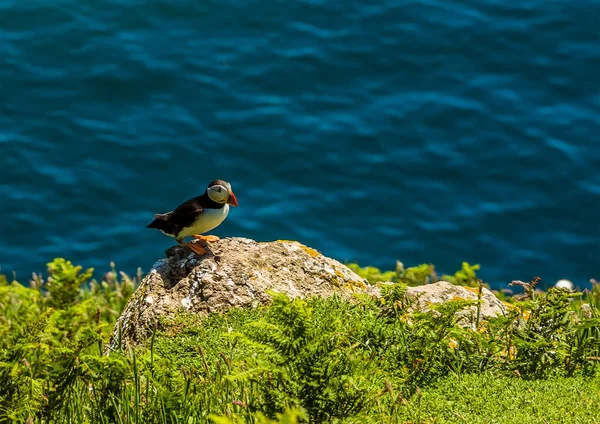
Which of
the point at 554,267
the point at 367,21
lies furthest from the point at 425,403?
the point at 367,21

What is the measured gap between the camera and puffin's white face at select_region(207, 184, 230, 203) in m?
7.75

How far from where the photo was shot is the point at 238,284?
7.28 metres

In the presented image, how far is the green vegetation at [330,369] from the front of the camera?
5340 mm

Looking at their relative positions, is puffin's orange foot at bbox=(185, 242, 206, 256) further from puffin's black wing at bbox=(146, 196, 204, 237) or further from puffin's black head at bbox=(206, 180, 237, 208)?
puffin's black head at bbox=(206, 180, 237, 208)

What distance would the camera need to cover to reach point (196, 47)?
18109 mm

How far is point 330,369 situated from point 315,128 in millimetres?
11565

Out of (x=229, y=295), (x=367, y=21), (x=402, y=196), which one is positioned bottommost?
(x=229, y=295)

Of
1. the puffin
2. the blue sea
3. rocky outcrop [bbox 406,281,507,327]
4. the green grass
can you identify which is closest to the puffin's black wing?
the puffin

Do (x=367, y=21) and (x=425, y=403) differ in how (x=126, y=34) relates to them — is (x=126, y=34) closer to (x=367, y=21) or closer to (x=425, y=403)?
(x=367, y=21)

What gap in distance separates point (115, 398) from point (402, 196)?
34.2 ft

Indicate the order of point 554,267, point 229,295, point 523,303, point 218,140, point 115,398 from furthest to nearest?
point 218,140 < point 554,267 < point 229,295 < point 523,303 < point 115,398

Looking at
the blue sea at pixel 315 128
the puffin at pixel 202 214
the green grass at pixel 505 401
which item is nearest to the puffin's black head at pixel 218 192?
the puffin at pixel 202 214

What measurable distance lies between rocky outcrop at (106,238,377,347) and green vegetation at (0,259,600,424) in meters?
0.18

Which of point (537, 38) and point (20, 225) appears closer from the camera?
point (20, 225)
